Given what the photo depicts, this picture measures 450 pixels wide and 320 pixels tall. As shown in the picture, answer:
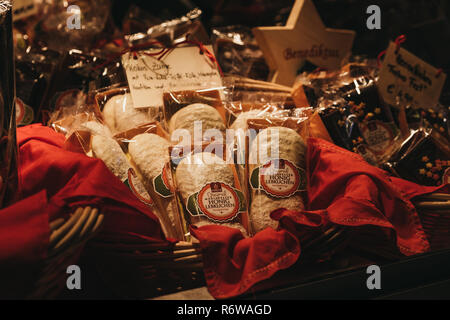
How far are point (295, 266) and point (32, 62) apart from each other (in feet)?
4.49

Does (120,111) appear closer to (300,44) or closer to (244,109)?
(244,109)

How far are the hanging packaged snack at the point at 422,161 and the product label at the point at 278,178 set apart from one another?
16.9 inches

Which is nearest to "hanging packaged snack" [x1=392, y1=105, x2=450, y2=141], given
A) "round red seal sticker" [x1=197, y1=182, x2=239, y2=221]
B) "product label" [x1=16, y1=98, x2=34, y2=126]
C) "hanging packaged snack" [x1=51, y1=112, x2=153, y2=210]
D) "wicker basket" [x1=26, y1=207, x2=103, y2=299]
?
"round red seal sticker" [x1=197, y1=182, x2=239, y2=221]

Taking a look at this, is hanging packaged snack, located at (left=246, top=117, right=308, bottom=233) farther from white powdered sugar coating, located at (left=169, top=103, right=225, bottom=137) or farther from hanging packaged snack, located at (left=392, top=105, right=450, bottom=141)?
hanging packaged snack, located at (left=392, top=105, right=450, bottom=141)

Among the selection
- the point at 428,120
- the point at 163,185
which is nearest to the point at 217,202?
the point at 163,185

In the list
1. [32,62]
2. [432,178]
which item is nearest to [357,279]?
[432,178]

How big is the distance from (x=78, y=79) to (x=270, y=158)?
945 millimetres

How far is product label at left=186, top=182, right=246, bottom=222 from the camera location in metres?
1.10

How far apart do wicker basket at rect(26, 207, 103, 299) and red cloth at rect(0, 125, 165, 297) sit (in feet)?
0.06

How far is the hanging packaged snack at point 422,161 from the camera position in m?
1.37

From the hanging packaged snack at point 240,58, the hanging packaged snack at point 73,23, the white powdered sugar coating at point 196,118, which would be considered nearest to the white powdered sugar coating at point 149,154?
the white powdered sugar coating at point 196,118

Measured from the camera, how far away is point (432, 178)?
1.37 meters

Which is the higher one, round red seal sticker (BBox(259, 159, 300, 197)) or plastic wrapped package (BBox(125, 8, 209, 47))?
plastic wrapped package (BBox(125, 8, 209, 47))

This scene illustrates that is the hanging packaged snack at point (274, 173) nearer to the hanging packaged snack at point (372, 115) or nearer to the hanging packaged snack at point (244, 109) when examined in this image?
the hanging packaged snack at point (244, 109)
